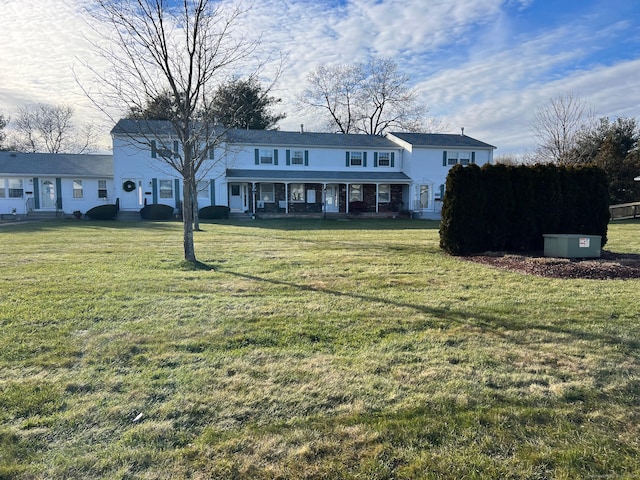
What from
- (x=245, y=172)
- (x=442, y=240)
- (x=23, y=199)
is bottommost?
(x=442, y=240)

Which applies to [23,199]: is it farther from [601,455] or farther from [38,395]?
[601,455]

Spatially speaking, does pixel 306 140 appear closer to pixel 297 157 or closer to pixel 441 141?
pixel 297 157

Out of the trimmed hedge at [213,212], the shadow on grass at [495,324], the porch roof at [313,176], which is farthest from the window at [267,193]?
the shadow on grass at [495,324]

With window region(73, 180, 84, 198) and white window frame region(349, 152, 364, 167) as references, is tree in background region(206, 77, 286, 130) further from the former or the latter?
window region(73, 180, 84, 198)

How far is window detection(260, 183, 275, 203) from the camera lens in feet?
96.9

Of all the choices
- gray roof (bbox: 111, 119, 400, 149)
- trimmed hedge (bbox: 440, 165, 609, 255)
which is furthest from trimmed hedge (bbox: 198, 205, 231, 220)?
trimmed hedge (bbox: 440, 165, 609, 255)

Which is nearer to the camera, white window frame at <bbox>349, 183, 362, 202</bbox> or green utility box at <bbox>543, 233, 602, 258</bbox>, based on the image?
green utility box at <bbox>543, 233, 602, 258</bbox>

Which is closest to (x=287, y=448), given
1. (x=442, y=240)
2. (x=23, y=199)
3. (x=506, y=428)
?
(x=506, y=428)

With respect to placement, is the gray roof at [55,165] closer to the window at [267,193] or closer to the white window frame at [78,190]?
the white window frame at [78,190]

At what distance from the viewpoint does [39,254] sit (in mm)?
10055

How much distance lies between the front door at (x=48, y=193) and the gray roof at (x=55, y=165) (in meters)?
0.65

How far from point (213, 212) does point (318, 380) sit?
23507 millimetres

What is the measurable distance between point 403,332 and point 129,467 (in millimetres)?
2959

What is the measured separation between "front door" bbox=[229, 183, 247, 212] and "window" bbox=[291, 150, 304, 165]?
3.84 meters
